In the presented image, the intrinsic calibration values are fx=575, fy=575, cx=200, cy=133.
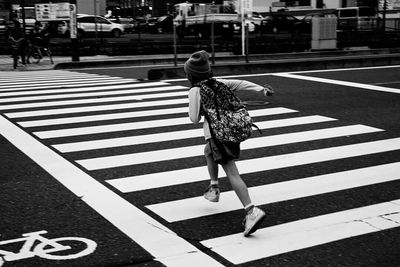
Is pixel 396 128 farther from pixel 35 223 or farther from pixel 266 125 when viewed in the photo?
pixel 35 223

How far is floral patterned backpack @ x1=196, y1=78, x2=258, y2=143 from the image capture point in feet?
15.0

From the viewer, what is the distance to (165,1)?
8838cm

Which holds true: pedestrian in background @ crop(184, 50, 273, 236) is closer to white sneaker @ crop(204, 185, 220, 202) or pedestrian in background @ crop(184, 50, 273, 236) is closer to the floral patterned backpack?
the floral patterned backpack

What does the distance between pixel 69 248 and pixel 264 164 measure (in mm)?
3254

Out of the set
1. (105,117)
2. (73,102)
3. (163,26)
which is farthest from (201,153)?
(163,26)

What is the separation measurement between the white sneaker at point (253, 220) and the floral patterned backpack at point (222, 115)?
584 millimetres

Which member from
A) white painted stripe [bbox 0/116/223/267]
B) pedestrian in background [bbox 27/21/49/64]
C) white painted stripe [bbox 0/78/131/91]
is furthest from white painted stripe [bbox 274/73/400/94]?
pedestrian in background [bbox 27/21/49/64]

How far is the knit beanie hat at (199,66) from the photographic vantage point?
4.63m

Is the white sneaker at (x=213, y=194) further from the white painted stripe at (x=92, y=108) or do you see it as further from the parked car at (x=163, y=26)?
the parked car at (x=163, y=26)

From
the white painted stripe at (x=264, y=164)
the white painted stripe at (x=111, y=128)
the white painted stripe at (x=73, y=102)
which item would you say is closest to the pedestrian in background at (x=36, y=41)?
the white painted stripe at (x=73, y=102)

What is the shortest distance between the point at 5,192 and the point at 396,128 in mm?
6070

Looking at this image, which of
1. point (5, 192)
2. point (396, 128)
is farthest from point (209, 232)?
point (396, 128)

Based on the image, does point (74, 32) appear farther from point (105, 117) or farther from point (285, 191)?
point (285, 191)

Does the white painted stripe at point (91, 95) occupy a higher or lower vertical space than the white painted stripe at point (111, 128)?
higher
